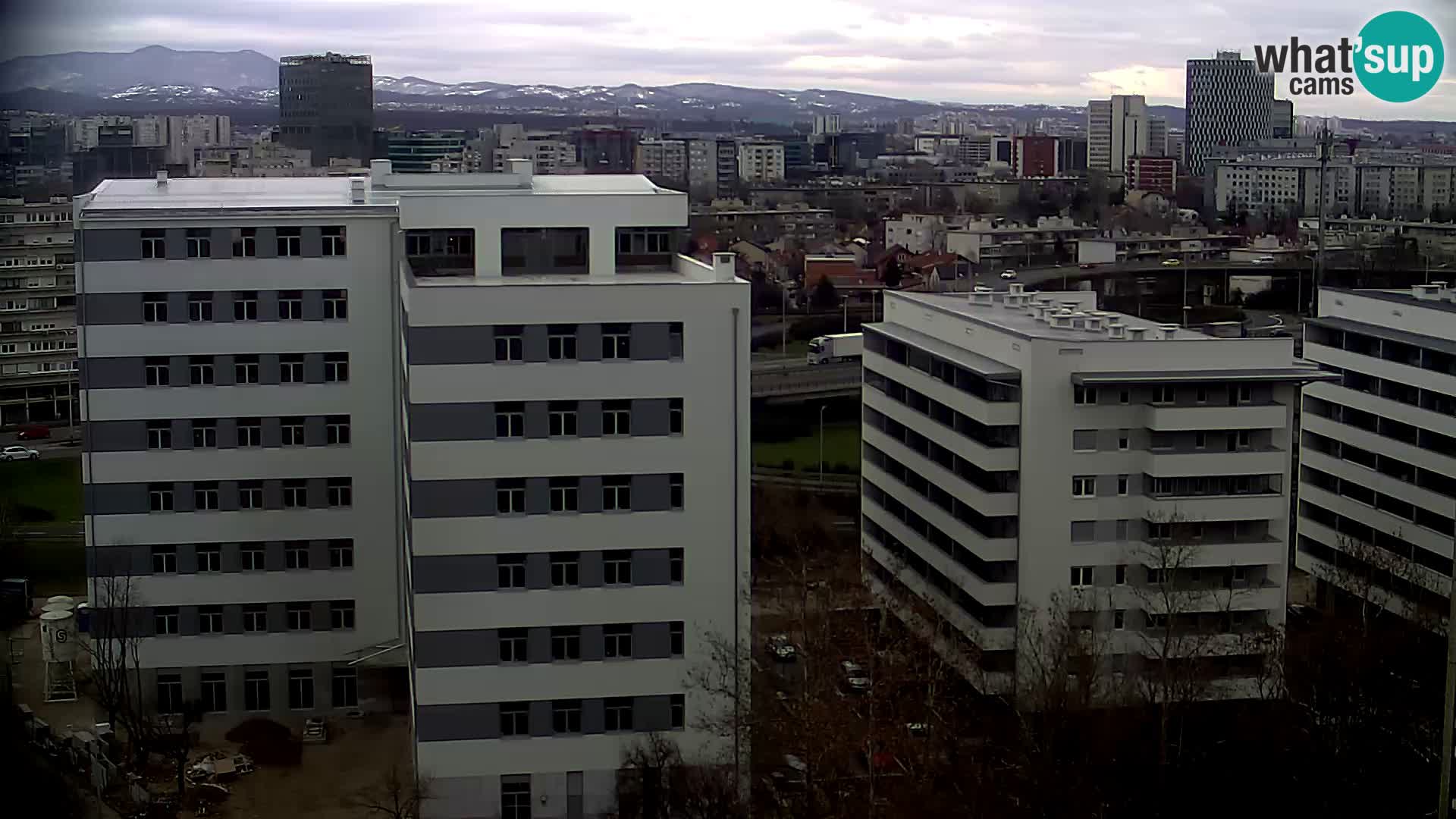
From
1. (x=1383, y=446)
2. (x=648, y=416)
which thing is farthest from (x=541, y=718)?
(x=1383, y=446)

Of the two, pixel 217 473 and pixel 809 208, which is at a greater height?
pixel 809 208

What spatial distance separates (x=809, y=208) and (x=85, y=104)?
1262cm

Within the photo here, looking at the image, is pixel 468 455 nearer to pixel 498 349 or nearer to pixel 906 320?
pixel 498 349

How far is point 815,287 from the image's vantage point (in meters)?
13.9

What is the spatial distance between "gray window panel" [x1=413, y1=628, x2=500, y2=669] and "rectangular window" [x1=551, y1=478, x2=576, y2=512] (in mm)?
397

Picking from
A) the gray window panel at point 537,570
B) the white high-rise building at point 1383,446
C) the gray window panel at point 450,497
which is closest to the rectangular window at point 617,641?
the gray window panel at point 537,570

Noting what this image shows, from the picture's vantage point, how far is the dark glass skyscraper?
16.8 m

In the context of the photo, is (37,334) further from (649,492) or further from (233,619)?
(649,492)

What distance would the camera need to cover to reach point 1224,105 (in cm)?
2091

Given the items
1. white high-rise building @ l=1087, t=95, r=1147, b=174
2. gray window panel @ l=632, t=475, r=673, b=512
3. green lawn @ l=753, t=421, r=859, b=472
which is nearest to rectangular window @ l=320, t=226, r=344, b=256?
gray window panel @ l=632, t=475, r=673, b=512

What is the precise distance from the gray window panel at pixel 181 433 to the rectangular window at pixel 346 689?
0.98 m

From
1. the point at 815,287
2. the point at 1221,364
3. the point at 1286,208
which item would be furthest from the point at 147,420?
the point at 1286,208

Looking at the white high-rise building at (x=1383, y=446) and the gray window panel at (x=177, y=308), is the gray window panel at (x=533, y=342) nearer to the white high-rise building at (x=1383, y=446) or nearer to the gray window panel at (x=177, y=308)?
the gray window panel at (x=177, y=308)

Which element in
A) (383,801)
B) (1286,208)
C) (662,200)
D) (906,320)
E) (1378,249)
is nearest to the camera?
(383,801)
